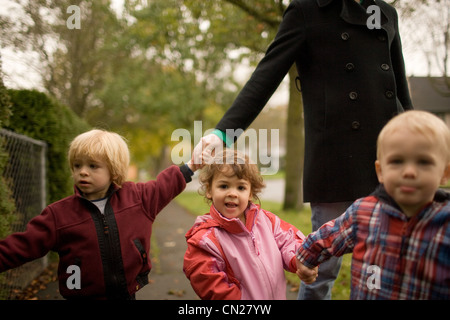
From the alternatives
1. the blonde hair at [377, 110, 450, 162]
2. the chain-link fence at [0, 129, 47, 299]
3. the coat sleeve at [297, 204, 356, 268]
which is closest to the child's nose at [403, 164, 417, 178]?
the blonde hair at [377, 110, 450, 162]

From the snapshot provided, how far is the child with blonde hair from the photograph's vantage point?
2162 mm

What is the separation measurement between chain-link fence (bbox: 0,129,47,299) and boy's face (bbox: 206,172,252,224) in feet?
6.89

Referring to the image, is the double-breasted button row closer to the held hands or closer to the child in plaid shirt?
the child in plaid shirt

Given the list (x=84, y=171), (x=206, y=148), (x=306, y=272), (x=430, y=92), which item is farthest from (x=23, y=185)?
(x=430, y=92)

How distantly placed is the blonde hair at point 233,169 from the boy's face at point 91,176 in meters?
0.58

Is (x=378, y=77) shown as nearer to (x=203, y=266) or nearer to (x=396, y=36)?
(x=396, y=36)

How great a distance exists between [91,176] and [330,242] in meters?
1.39

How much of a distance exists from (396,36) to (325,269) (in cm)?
151

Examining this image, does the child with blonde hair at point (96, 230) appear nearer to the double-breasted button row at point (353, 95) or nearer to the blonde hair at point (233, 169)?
the blonde hair at point (233, 169)

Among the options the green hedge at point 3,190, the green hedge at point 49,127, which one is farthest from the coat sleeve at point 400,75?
the green hedge at point 49,127

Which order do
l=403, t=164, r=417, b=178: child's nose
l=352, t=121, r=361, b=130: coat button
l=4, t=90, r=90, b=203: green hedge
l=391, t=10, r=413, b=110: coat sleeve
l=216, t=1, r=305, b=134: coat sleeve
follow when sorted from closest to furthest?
l=403, t=164, r=417, b=178: child's nose → l=352, t=121, r=361, b=130: coat button → l=216, t=1, r=305, b=134: coat sleeve → l=391, t=10, r=413, b=110: coat sleeve → l=4, t=90, r=90, b=203: green hedge

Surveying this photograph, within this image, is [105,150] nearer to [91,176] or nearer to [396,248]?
[91,176]

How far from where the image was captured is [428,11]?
7.37 meters
